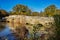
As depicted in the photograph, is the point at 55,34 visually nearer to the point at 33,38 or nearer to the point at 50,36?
the point at 50,36

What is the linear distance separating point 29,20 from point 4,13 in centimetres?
1911

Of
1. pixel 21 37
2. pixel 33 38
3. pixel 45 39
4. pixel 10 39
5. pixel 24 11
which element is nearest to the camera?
pixel 33 38

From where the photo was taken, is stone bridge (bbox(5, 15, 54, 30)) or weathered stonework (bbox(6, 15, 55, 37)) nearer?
weathered stonework (bbox(6, 15, 55, 37))

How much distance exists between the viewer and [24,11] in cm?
3086

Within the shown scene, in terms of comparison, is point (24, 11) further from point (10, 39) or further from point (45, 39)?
point (45, 39)

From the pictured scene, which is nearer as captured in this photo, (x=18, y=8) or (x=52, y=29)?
(x=52, y=29)

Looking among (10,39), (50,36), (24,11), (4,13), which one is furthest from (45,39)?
(4,13)

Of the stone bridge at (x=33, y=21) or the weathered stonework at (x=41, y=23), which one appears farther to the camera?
the stone bridge at (x=33, y=21)

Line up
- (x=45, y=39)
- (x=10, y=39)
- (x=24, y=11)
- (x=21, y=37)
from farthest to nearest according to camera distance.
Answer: (x=24, y=11)
(x=10, y=39)
(x=21, y=37)
(x=45, y=39)

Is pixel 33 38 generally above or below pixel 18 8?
below

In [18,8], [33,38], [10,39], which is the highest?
[18,8]

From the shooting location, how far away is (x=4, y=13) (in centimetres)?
3278

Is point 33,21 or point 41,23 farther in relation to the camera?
point 33,21

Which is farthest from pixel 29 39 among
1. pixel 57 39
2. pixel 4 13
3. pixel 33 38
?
pixel 4 13
